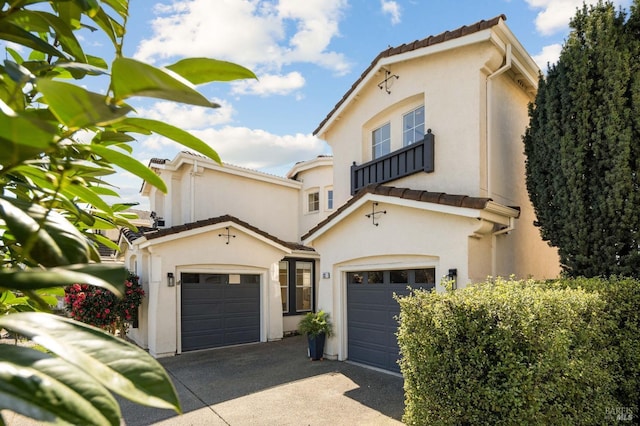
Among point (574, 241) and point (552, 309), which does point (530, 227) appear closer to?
point (574, 241)

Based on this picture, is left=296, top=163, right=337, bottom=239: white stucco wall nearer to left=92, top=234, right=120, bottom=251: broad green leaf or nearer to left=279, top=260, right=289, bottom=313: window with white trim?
left=279, top=260, right=289, bottom=313: window with white trim

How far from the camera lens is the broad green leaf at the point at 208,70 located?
0.67 m

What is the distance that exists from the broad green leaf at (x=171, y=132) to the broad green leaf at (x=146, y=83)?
0.71 feet

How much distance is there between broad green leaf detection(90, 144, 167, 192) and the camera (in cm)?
79

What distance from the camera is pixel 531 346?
4.08 meters

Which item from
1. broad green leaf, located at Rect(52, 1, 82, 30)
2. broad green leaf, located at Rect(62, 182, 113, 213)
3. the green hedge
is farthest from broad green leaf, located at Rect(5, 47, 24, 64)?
the green hedge

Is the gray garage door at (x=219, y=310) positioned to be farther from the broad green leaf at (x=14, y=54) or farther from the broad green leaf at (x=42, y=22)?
the broad green leaf at (x=42, y=22)

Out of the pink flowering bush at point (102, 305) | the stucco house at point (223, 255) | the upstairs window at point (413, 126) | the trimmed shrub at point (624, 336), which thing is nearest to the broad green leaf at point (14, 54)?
the trimmed shrub at point (624, 336)

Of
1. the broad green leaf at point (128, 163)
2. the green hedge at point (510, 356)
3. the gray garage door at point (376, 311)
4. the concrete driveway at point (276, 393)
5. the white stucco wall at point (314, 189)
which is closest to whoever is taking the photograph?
the broad green leaf at point (128, 163)

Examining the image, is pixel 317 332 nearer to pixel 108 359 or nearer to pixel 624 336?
pixel 624 336

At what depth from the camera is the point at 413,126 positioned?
952 centimetres

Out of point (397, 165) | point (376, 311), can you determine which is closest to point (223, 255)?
point (376, 311)

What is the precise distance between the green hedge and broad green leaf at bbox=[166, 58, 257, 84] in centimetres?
421

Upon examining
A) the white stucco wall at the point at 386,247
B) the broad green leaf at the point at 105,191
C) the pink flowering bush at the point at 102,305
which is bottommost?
the pink flowering bush at the point at 102,305
